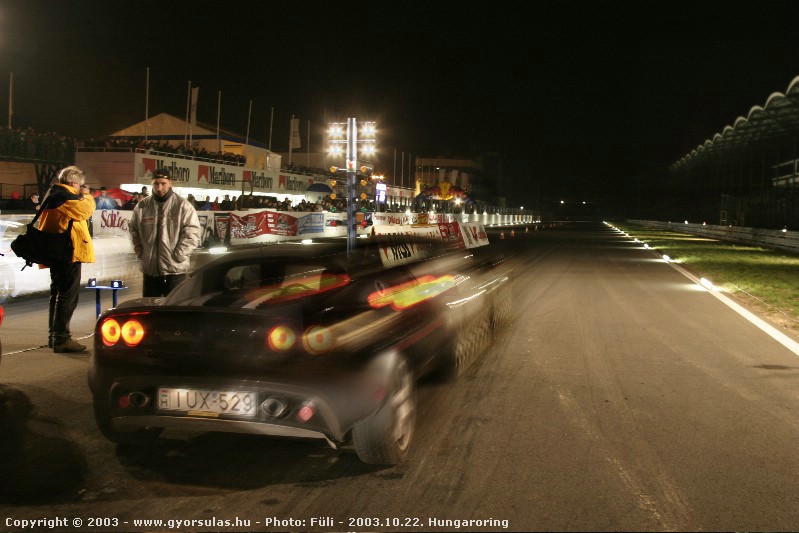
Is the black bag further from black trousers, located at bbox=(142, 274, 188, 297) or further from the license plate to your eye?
the license plate

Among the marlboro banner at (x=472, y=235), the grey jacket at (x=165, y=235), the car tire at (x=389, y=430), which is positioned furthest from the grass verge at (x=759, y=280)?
the grey jacket at (x=165, y=235)

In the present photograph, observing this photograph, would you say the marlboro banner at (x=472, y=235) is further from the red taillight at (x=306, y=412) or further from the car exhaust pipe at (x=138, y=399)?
the red taillight at (x=306, y=412)

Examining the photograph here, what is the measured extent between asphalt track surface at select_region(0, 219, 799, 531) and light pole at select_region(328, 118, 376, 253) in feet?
18.2

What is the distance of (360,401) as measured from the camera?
4012mm

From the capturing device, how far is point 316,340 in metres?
4.03

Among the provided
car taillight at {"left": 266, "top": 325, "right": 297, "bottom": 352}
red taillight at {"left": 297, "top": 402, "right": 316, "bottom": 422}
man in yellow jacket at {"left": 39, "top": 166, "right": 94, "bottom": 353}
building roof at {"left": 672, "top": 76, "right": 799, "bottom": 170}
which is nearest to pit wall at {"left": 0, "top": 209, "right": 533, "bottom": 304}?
man in yellow jacket at {"left": 39, "top": 166, "right": 94, "bottom": 353}

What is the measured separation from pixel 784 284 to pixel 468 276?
12514 millimetres

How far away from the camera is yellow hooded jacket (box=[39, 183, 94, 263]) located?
286 inches

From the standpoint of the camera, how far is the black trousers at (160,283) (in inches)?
279

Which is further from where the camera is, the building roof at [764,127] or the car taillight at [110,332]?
the building roof at [764,127]

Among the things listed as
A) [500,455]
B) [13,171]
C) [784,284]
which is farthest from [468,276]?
[13,171]

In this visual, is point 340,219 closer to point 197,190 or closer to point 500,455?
point 197,190

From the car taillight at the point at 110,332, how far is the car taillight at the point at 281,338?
1.02 metres

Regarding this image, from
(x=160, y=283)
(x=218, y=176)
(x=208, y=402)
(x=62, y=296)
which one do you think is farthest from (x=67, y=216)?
(x=218, y=176)
